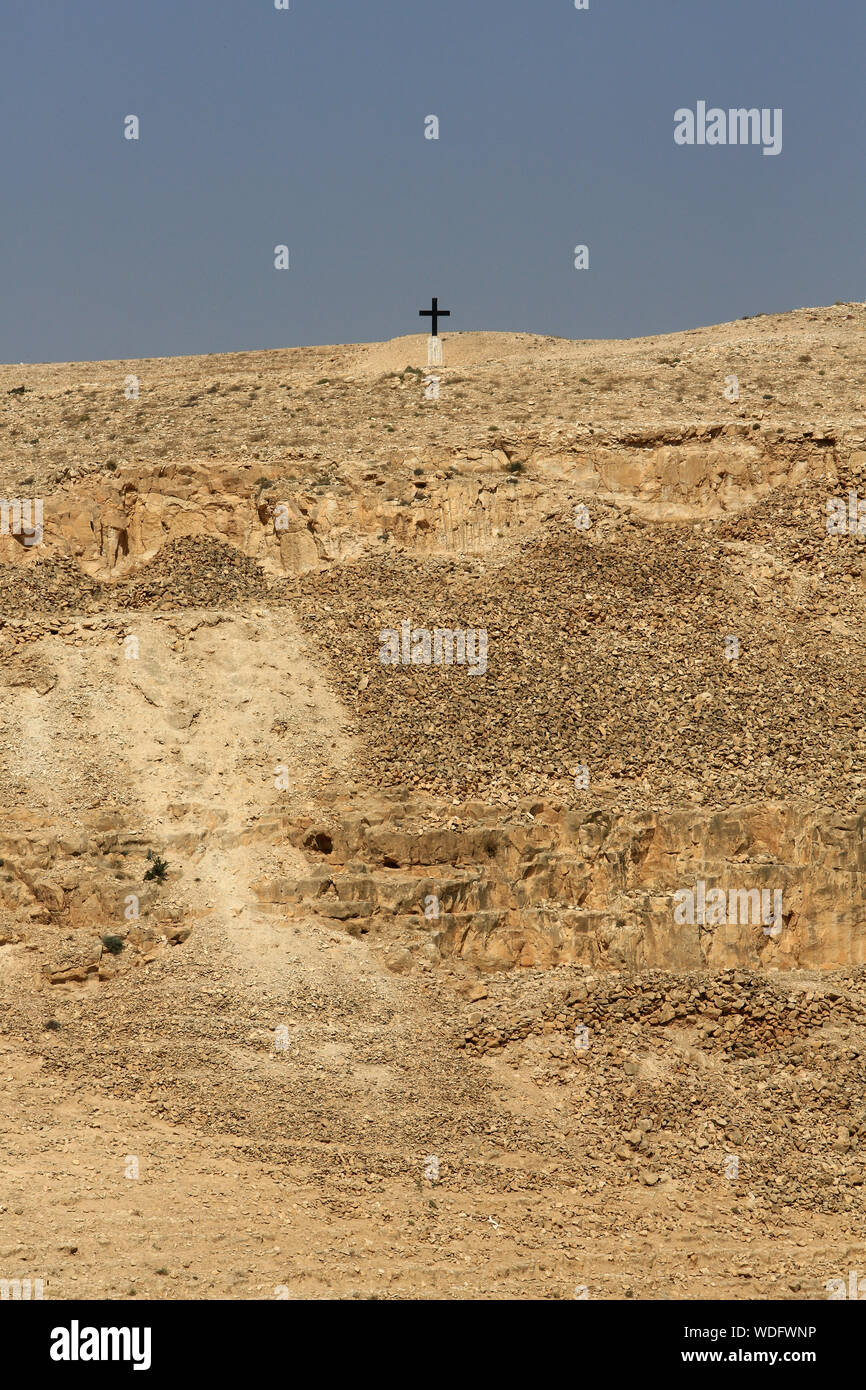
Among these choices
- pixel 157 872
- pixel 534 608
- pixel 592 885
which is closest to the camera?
pixel 157 872

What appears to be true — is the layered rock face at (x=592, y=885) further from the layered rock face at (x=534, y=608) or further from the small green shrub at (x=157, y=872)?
the small green shrub at (x=157, y=872)

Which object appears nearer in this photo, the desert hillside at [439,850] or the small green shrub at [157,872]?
the desert hillside at [439,850]

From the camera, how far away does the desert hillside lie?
17.6 m

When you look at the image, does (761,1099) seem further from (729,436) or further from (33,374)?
(33,374)

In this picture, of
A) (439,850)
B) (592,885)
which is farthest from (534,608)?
(592,885)

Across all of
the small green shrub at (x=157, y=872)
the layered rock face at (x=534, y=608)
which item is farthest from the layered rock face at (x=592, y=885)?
the small green shrub at (x=157, y=872)

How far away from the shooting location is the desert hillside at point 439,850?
17594mm

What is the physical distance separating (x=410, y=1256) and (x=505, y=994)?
441 cm

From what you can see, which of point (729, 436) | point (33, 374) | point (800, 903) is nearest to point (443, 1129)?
point (800, 903)

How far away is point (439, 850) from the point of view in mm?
21438

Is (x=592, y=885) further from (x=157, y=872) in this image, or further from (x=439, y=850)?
(x=157, y=872)

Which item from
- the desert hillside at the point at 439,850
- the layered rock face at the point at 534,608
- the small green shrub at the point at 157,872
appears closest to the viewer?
the desert hillside at the point at 439,850

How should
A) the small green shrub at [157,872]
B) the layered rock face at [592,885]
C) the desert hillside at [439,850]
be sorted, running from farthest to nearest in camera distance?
the small green shrub at [157,872]
the layered rock face at [592,885]
the desert hillside at [439,850]

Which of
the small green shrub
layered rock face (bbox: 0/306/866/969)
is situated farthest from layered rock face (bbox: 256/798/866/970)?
the small green shrub
